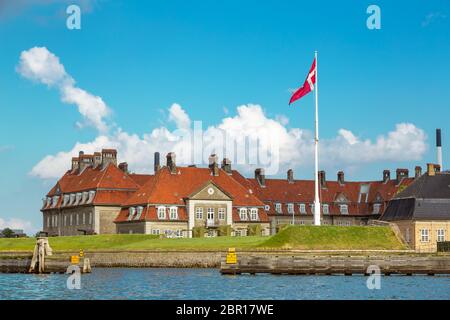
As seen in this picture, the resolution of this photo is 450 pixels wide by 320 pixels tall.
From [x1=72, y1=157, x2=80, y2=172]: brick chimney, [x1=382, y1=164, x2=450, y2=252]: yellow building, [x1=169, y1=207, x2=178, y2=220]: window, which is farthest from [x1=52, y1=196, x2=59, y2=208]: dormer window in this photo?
[x1=382, y1=164, x2=450, y2=252]: yellow building

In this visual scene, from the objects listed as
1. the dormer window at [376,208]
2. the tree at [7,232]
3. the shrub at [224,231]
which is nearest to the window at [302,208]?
the dormer window at [376,208]

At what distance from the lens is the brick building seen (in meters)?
114

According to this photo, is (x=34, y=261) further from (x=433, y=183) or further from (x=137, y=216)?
(x=433, y=183)

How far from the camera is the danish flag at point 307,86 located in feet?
259

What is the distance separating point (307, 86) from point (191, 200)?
126 ft

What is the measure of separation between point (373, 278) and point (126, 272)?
22287 millimetres

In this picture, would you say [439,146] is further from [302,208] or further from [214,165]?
[214,165]

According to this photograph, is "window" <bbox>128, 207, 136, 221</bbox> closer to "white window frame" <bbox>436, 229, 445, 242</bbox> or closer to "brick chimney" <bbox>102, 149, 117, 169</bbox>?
"brick chimney" <bbox>102, 149, 117, 169</bbox>

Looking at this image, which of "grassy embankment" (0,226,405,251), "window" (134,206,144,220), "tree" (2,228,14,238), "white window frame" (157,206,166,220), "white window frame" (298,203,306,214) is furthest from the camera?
"white window frame" (298,203,306,214)

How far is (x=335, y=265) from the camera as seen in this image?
74.4 m

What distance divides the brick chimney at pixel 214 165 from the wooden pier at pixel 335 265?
151 feet

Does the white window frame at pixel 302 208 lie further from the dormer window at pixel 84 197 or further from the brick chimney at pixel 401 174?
the dormer window at pixel 84 197

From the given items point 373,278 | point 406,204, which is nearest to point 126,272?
point 373,278

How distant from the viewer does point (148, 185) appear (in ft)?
385
